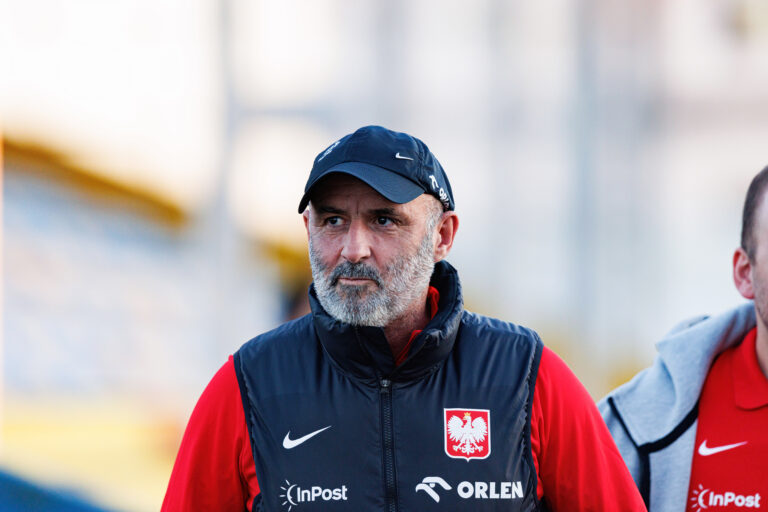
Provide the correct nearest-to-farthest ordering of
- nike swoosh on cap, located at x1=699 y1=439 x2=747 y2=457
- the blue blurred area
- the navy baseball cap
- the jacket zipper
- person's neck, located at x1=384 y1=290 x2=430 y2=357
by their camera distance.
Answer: the jacket zipper → the navy baseball cap → person's neck, located at x1=384 y1=290 x2=430 y2=357 → nike swoosh on cap, located at x1=699 y1=439 x2=747 y2=457 → the blue blurred area

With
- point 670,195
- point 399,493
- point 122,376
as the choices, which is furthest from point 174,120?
point 399,493

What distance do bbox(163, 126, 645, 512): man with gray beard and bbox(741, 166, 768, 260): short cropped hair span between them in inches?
24.1

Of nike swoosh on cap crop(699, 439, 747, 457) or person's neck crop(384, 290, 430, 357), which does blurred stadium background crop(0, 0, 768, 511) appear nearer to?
nike swoosh on cap crop(699, 439, 747, 457)

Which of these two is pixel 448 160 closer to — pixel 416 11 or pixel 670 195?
pixel 416 11

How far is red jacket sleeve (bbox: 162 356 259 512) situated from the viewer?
1.78 m

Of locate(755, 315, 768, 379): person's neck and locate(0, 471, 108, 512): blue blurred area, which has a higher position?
locate(755, 315, 768, 379): person's neck

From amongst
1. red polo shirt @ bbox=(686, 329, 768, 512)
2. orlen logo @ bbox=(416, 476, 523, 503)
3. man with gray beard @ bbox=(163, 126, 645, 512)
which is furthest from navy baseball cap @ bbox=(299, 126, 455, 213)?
red polo shirt @ bbox=(686, 329, 768, 512)

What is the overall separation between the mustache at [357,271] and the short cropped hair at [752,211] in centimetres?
96

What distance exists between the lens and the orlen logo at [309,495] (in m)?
1.69

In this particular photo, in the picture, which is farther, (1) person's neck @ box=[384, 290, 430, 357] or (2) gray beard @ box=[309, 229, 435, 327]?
(1) person's neck @ box=[384, 290, 430, 357]

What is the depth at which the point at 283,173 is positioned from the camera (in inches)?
143

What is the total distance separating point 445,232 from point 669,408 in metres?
0.76

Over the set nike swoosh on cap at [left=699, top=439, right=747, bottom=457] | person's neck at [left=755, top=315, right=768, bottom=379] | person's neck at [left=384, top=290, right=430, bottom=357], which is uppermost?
person's neck at [left=384, top=290, right=430, bottom=357]

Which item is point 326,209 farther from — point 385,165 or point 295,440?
point 295,440
